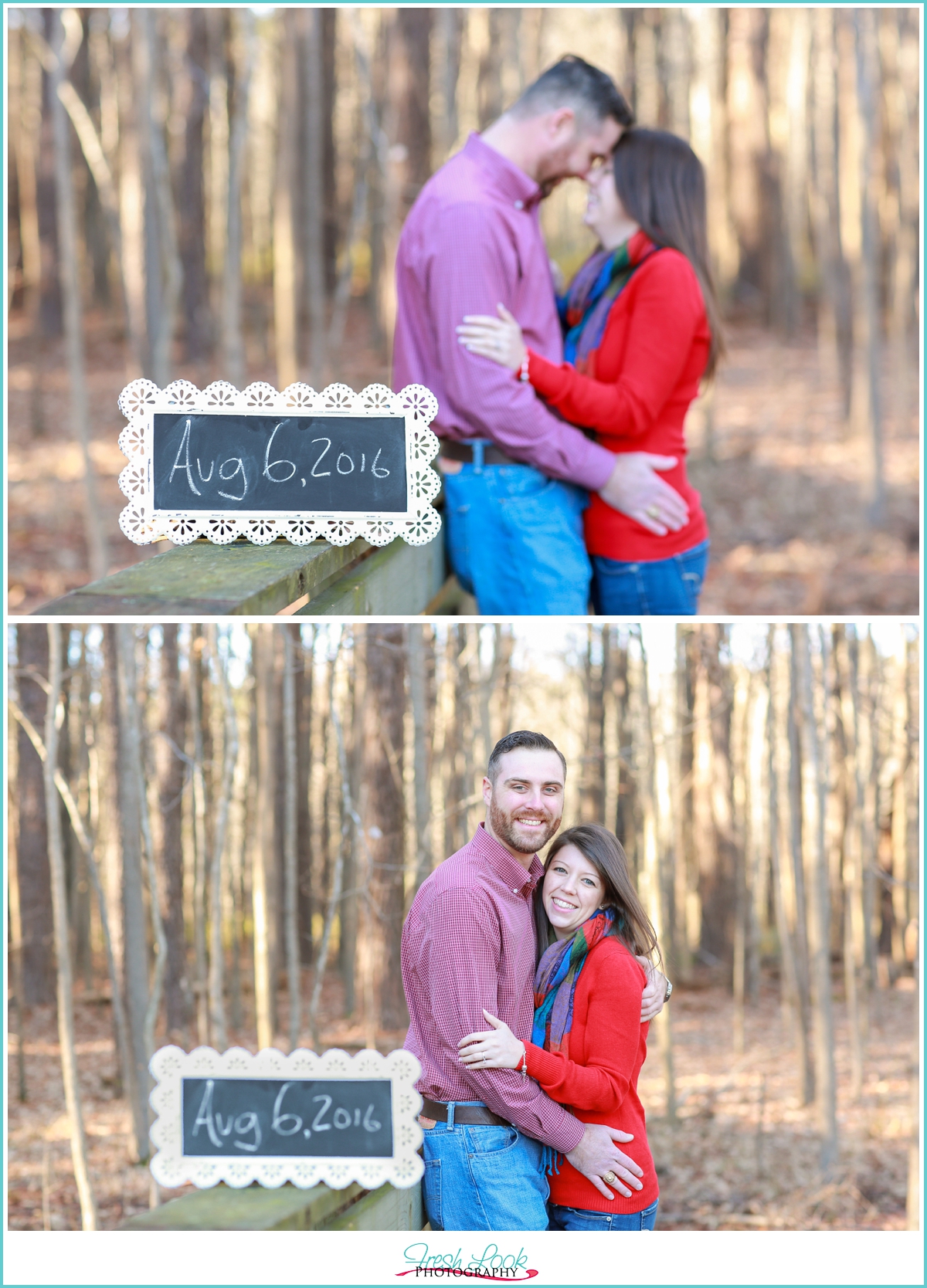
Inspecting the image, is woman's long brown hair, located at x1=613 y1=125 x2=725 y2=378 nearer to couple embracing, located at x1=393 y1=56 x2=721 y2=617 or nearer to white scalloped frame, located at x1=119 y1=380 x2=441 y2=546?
couple embracing, located at x1=393 y1=56 x2=721 y2=617

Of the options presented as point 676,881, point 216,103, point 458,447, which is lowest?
point 676,881

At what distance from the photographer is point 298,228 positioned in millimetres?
12594

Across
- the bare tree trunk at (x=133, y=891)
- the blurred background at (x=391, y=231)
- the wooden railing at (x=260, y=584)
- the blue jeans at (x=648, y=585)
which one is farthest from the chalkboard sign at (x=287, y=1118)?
the bare tree trunk at (x=133, y=891)

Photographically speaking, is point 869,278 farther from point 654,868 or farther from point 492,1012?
point 492,1012

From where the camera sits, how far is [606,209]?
282 cm

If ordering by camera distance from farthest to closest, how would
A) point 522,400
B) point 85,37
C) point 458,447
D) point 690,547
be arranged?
point 85,37 → point 690,547 → point 458,447 → point 522,400

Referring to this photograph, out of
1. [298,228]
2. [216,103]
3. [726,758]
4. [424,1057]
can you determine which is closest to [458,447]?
[424,1057]

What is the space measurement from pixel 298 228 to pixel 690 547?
10.9 meters

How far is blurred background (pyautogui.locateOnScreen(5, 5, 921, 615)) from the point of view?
7.10 m

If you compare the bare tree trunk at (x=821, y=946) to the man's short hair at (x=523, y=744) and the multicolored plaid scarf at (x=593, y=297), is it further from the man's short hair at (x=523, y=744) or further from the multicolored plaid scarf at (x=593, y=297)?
the man's short hair at (x=523, y=744)

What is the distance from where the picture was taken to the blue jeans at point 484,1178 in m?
1.91

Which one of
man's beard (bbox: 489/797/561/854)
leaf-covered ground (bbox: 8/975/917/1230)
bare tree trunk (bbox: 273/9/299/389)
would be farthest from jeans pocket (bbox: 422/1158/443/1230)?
bare tree trunk (bbox: 273/9/299/389)

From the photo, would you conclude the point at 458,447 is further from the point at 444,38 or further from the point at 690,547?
the point at 444,38

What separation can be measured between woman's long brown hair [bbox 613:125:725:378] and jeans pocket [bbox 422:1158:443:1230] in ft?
6.72
